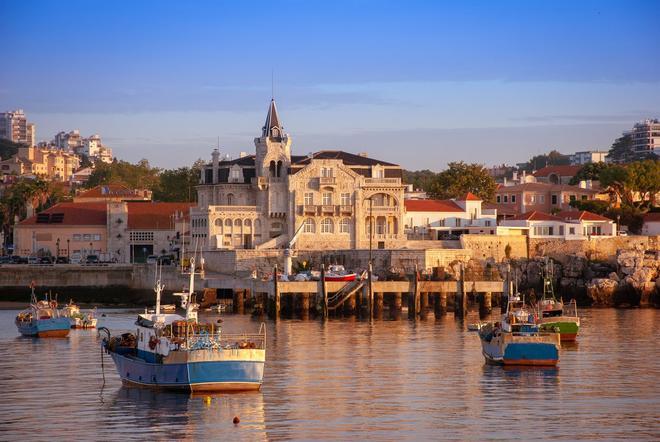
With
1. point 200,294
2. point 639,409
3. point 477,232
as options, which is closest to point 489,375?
point 639,409

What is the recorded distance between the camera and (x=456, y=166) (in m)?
159

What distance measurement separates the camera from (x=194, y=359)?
2045 inches

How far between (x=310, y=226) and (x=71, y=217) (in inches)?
1034

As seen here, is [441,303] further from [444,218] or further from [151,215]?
[151,215]

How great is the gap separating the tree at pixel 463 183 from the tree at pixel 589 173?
52.1 feet

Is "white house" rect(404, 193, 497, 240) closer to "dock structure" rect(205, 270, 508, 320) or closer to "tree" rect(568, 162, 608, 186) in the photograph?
"dock structure" rect(205, 270, 508, 320)

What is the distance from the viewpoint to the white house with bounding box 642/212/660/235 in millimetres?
132000

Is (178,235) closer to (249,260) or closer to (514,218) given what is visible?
(249,260)

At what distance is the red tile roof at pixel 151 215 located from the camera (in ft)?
449

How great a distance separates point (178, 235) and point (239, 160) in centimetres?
952

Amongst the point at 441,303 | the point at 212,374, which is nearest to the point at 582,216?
the point at 441,303

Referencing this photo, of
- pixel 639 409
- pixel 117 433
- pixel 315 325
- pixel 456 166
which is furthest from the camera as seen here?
pixel 456 166

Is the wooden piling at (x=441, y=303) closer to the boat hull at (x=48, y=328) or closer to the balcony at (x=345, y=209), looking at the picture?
the balcony at (x=345, y=209)

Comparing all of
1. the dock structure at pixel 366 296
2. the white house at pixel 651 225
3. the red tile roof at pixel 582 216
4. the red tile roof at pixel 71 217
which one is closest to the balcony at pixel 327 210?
the red tile roof at pixel 582 216
